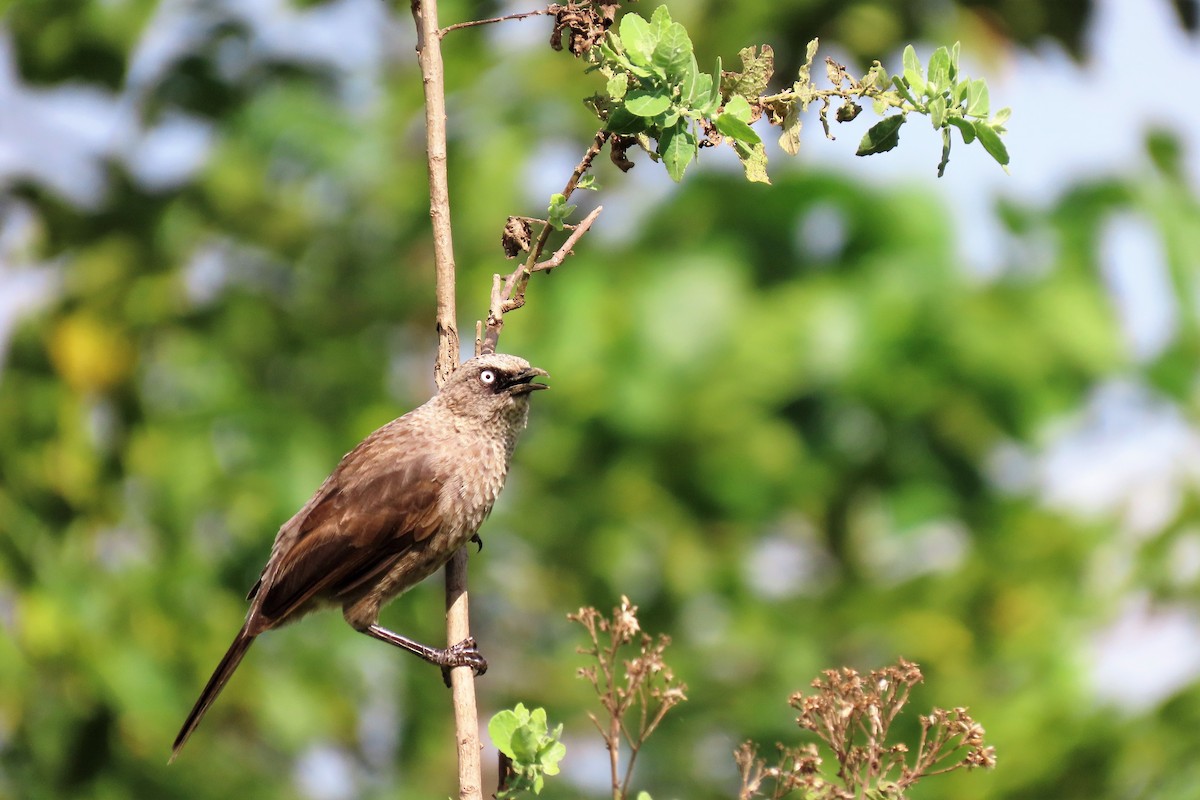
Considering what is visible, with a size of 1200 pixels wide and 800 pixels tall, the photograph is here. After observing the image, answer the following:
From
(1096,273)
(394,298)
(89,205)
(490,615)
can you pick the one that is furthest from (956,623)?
(89,205)

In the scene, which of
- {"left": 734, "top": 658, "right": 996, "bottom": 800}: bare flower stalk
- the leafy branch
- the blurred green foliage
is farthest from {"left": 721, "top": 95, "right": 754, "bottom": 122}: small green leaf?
the blurred green foliage

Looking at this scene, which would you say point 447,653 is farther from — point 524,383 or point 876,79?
point 876,79

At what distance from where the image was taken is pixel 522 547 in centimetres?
805

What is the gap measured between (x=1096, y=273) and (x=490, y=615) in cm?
394

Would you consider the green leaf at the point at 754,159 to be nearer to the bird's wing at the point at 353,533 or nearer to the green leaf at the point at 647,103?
the green leaf at the point at 647,103

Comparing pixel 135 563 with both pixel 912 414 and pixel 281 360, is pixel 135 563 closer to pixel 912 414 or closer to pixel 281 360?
pixel 281 360

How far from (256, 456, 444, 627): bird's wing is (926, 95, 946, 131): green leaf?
2444 mm

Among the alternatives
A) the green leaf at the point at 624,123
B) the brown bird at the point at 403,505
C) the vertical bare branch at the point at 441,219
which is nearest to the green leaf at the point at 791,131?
the green leaf at the point at 624,123

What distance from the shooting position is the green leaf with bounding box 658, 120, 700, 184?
2.70 metres

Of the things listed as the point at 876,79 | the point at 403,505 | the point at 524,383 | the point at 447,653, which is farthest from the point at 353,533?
the point at 876,79

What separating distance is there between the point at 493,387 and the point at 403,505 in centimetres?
51

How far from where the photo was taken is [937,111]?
2678 millimetres

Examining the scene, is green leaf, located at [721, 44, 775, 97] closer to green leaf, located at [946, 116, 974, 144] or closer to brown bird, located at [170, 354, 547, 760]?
green leaf, located at [946, 116, 974, 144]

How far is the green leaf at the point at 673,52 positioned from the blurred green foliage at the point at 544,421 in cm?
400
